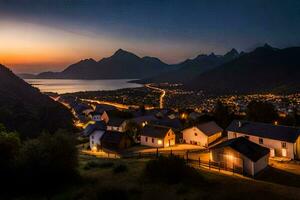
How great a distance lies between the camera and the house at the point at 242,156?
1267 inches

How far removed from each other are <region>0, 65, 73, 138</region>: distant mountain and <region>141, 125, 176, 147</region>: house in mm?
21152

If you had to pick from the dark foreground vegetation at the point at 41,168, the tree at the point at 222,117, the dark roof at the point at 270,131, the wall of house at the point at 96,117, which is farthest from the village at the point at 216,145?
the wall of house at the point at 96,117

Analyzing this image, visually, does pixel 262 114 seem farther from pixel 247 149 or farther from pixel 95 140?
pixel 95 140

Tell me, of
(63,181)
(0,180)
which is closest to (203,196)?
(63,181)

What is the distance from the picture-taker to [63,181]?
2631 cm

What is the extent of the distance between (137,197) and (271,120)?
168 ft

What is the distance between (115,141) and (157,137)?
7.94 m

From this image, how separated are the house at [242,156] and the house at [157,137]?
1802 centimetres

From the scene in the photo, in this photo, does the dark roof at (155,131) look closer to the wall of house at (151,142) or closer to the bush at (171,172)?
the wall of house at (151,142)

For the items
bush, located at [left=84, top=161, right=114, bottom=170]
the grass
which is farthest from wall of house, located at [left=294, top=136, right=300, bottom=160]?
bush, located at [left=84, top=161, right=114, bottom=170]

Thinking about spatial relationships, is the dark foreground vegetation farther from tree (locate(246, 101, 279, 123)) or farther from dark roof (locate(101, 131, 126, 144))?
tree (locate(246, 101, 279, 123))

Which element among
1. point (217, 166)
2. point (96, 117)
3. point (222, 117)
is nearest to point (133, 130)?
point (222, 117)

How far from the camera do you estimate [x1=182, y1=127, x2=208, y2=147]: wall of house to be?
2045 inches

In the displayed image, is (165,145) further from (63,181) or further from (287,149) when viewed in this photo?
(63,181)
